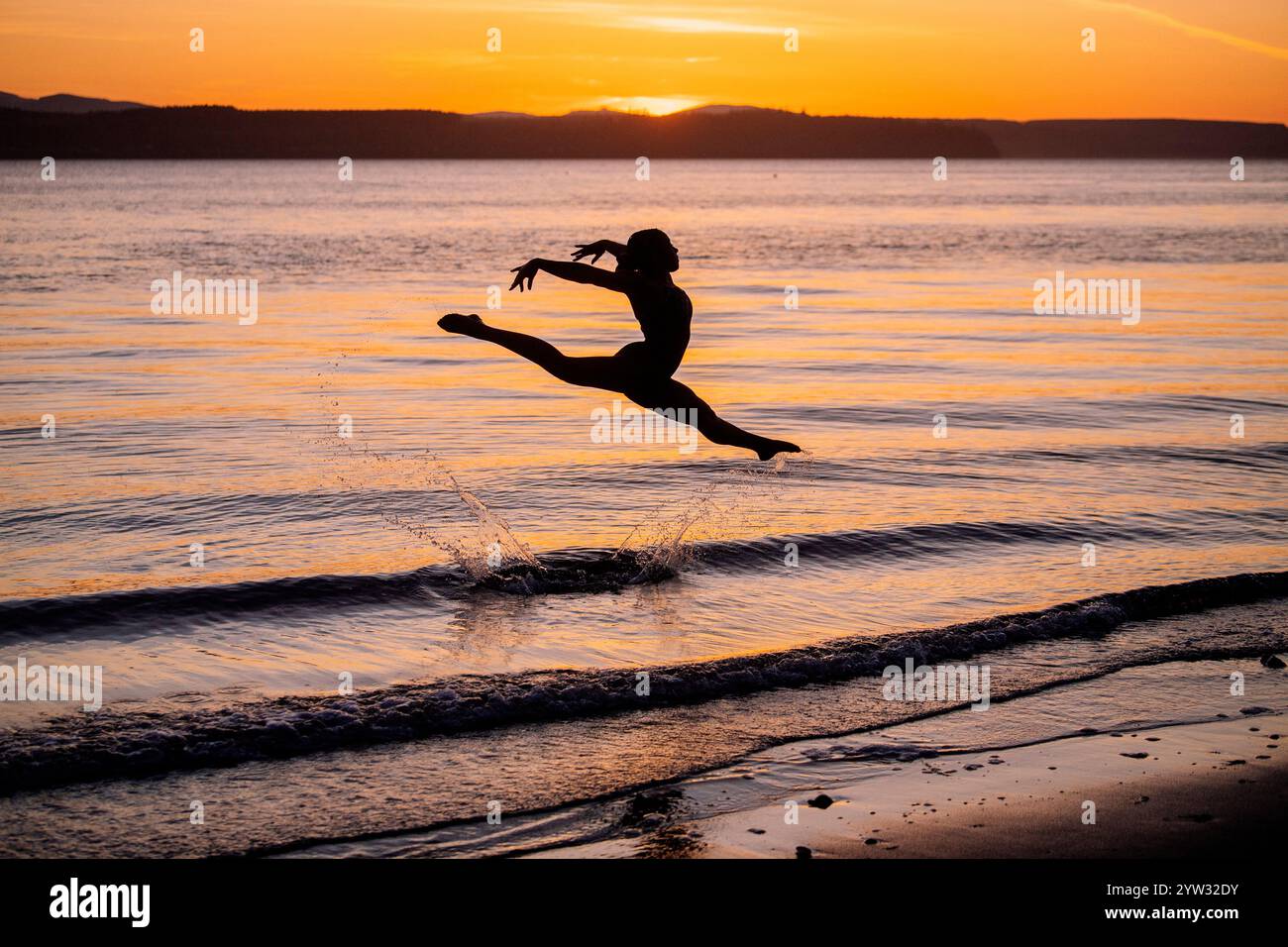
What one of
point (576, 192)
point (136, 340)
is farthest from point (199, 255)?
point (576, 192)

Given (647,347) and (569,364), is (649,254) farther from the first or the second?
(569,364)

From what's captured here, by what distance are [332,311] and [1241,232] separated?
174 feet

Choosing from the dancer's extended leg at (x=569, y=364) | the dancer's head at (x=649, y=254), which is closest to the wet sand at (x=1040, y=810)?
the dancer's extended leg at (x=569, y=364)

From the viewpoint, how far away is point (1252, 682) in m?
10.0

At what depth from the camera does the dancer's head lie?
9984 mm

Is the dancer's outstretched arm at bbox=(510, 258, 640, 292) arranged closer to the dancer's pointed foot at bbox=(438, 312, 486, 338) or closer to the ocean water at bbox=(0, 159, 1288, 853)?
the dancer's pointed foot at bbox=(438, 312, 486, 338)

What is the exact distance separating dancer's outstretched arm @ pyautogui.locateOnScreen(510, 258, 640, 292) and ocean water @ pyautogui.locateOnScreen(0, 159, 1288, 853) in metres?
2.94

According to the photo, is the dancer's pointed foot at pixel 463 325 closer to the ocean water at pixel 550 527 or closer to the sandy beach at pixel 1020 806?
the ocean water at pixel 550 527

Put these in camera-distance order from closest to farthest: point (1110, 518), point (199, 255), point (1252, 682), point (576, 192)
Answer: point (1252, 682), point (1110, 518), point (199, 255), point (576, 192)

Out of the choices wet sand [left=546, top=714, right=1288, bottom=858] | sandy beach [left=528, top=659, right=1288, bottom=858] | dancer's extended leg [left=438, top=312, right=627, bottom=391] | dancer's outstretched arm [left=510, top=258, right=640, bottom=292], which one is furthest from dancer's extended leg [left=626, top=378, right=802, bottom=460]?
wet sand [left=546, top=714, right=1288, bottom=858]

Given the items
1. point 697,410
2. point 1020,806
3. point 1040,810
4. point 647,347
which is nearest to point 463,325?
point 647,347

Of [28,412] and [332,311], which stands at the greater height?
[332,311]
